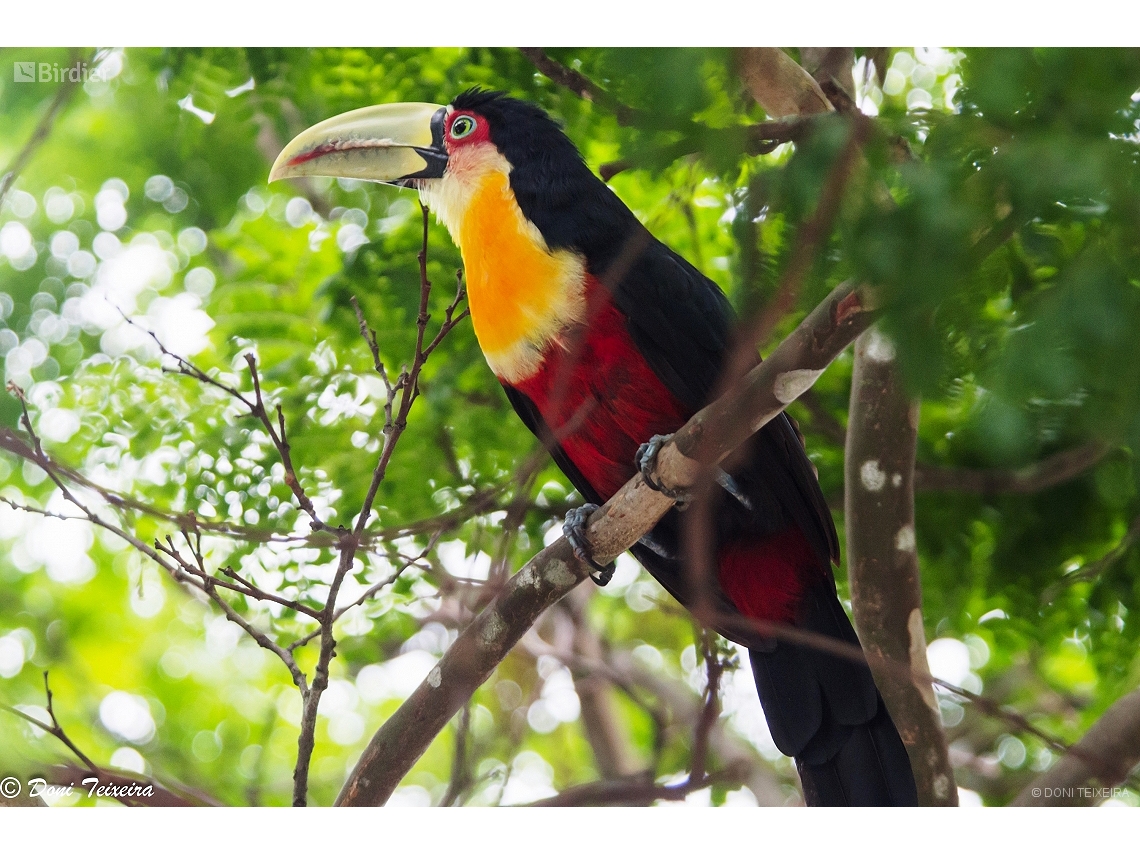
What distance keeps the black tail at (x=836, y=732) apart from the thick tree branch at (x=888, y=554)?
0.10 meters

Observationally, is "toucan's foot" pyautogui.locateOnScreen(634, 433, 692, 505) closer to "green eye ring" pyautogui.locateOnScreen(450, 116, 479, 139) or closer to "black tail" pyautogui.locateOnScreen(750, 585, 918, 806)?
"black tail" pyautogui.locateOnScreen(750, 585, 918, 806)

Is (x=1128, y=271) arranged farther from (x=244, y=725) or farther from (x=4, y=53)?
(x=244, y=725)

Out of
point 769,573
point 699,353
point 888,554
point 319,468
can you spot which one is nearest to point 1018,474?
point 888,554

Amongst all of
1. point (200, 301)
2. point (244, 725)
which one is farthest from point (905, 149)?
point (244, 725)

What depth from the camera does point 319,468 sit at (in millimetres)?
2355

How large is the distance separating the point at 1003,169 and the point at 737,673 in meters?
1.33

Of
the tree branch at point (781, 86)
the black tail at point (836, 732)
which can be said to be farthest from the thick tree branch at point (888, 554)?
the tree branch at point (781, 86)

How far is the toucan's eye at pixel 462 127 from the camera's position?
7.20 feet

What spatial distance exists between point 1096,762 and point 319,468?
1646 millimetres

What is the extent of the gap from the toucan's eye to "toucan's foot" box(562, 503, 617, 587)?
806 millimetres

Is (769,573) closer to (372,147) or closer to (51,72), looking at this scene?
(372,147)

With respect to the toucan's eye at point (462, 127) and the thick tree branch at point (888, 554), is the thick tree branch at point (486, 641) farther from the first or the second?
the toucan's eye at point (462, 127)

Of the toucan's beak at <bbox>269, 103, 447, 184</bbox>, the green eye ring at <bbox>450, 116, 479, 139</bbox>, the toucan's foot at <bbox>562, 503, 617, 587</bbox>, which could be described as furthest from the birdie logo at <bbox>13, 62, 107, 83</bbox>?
the toucan's foot at <bbox>562, 503, 617, 587</bbox>

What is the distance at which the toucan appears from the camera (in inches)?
77.4
